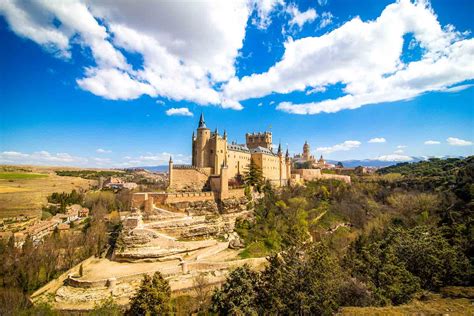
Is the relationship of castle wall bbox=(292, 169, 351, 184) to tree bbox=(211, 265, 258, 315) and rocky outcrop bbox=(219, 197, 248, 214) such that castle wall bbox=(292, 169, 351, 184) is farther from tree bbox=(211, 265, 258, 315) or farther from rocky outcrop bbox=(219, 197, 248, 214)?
tree bbox=(211, 265, 258, 315)

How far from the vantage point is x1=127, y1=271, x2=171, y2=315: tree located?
18.7 metres

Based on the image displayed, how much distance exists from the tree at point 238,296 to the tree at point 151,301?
3741 mm

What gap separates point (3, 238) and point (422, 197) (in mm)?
68582

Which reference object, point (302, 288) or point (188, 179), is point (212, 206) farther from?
point (302, 288)

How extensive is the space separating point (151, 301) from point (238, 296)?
21.7 feet

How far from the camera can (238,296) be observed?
740 inches

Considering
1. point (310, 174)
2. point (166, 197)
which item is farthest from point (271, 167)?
point (166, 197)

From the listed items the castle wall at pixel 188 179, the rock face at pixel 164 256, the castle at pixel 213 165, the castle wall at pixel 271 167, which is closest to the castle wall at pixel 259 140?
the castle wall at pixel 271 167

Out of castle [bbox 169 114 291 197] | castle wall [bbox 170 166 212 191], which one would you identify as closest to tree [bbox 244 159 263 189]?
castle [bbox 169 114 291 197]

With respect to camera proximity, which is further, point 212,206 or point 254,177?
point 254,177

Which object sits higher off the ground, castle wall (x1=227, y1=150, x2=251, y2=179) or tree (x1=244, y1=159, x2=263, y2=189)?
castle wall (x1=227, y1=150, x2=251, y2=179)

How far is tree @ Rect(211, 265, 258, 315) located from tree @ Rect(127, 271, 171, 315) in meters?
3.74

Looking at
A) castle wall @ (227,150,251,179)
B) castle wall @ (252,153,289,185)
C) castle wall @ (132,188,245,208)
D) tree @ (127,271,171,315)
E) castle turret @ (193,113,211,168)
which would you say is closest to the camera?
tree @ (127,271,171,315)

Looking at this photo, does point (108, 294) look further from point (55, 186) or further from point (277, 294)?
point (55, 186)
